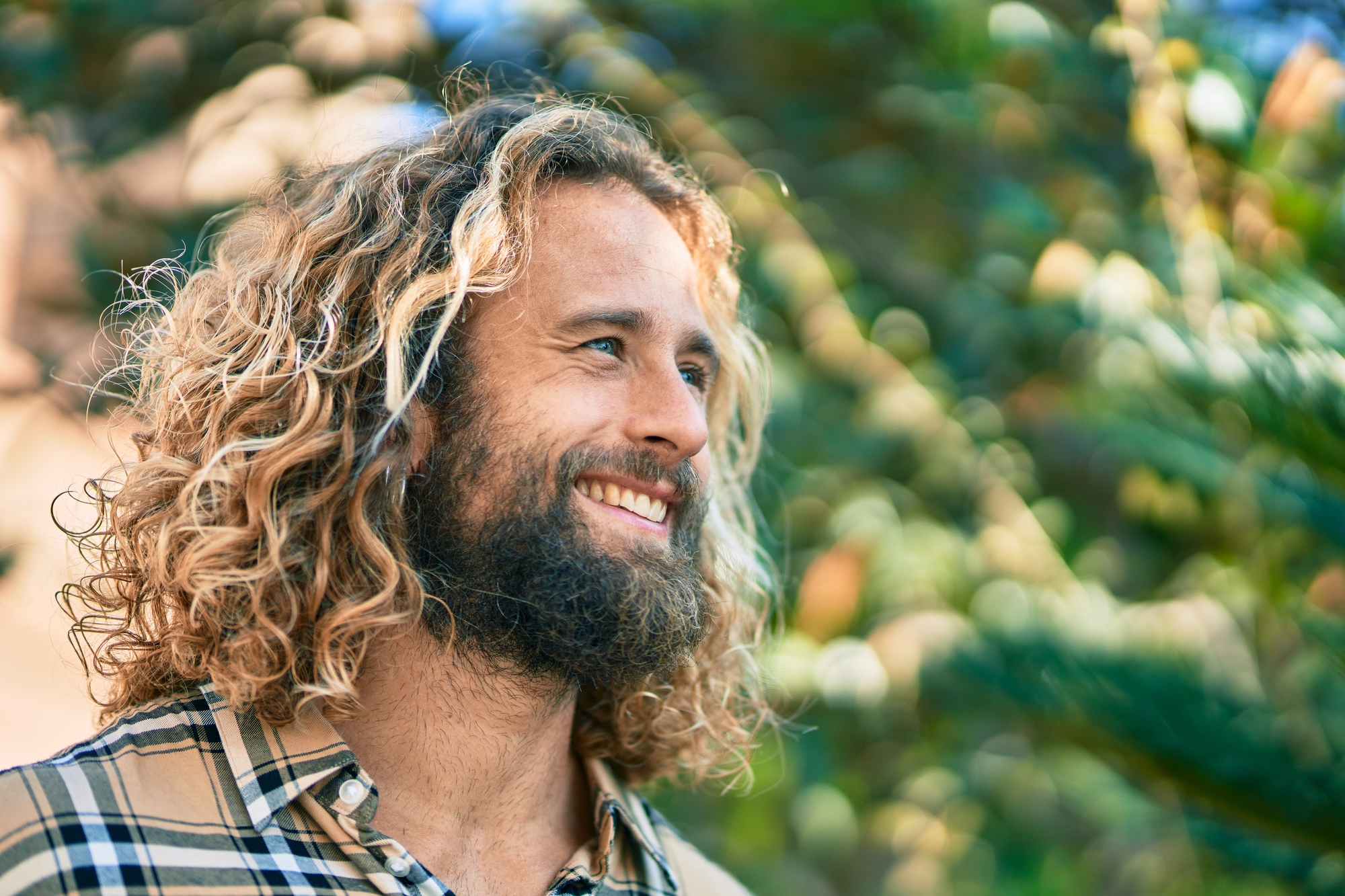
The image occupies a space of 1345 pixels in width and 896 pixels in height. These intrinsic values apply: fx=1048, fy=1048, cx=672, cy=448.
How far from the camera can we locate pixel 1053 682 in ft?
7.27

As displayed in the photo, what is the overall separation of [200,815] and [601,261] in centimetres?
84

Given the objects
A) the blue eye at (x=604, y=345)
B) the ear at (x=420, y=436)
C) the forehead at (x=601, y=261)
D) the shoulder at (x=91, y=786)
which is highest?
the forehead at (x=601, y=261)

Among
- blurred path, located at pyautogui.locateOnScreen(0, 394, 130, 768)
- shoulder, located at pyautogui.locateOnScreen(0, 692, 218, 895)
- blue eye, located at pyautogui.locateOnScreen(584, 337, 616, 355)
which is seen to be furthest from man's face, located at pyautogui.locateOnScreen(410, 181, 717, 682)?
blurred path, located at pyautogui.locateOnScreen(0, 394, 130, 768)

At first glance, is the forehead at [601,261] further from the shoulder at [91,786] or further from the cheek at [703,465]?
the shoulder at [91,786]

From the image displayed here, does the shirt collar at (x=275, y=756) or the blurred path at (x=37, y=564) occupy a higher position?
the shirt collar at (x=275, y=756)

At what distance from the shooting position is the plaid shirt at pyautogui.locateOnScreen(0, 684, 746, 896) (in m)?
1.03

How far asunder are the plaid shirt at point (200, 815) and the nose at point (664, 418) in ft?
1.73

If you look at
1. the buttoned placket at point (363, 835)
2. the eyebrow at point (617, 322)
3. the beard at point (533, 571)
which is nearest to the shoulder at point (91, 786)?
the buttoned placket at point (363, 835)

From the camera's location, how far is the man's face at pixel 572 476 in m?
1.33

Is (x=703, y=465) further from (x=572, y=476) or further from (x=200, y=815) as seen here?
(x=200, y=815)

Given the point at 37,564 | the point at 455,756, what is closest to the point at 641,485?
→ the point at 455,756

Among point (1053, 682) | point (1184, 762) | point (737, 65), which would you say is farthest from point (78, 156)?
point (1184, 762)

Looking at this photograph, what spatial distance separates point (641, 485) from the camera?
54.4 inches

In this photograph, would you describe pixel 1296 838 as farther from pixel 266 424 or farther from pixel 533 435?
pixel 266 424
